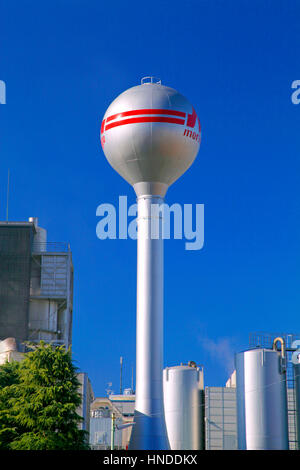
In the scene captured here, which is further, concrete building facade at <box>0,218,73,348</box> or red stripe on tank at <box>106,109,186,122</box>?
concrete building facade at <box>0,218,73,348</box>

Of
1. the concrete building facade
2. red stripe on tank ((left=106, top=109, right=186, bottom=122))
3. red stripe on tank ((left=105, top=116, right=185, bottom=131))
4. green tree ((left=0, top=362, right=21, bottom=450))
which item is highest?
red stripe on tank ((left=106, top=109, right=186, bottom=122))

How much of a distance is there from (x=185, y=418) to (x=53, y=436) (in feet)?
45.9

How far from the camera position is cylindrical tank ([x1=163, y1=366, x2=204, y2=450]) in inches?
2098

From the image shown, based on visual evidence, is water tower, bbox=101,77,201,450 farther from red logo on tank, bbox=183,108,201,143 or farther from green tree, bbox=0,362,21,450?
green tree, bbox=0,362,21,450

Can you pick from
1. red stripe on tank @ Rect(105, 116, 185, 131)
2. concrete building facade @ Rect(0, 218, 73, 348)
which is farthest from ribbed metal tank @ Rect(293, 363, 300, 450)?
concrete building facade @ Rect(0, 218, 73, 348)

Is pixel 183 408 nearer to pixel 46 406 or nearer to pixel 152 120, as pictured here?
pixel 46 406

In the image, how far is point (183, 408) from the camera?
53594 mm

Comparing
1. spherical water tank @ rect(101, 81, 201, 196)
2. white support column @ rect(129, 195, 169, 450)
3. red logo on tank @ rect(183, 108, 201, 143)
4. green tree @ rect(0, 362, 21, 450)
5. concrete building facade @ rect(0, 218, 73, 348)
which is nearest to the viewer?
green tree @ rect(0, 362, 21, 450)

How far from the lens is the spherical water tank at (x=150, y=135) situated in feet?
161

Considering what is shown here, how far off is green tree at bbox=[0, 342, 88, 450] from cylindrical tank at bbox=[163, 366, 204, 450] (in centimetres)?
1006

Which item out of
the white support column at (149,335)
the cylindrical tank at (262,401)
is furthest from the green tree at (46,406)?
the cylindrical tank at (262,401)

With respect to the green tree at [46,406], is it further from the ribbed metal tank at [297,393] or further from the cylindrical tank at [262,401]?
the ribbed metal tank at [297,393]

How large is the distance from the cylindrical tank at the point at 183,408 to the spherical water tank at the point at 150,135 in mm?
14533

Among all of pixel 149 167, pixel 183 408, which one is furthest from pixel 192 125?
pixel 183 408
